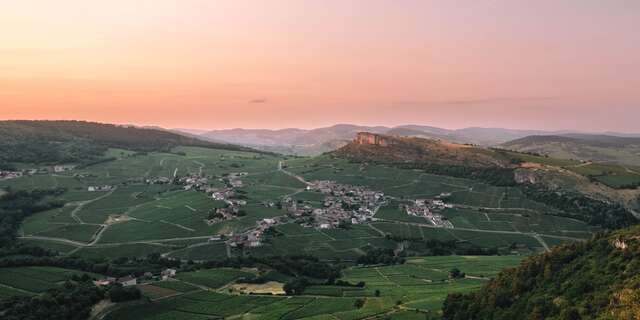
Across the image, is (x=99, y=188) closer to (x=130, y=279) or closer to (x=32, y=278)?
(x=32, y=278)

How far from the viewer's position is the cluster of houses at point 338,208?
495ft


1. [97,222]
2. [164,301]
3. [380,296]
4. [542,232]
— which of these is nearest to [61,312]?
[164,301]

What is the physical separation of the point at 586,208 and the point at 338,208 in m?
94.2

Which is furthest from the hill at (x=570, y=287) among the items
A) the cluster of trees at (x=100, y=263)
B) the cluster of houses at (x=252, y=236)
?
the cluster of houses at (x=252, y=236)

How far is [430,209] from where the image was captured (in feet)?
568

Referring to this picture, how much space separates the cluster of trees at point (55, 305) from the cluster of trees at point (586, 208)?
509 feet

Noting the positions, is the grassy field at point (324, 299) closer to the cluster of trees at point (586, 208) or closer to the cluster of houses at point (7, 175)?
the cluster of trees at point (586, 208)

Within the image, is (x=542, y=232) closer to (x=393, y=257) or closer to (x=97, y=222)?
(x=393, y=257)

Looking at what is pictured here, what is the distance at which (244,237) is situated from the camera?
131 metres

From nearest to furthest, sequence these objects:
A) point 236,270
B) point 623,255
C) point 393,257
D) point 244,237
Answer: point 623,255 < point 236,270 < point 393,257 < point 244,237

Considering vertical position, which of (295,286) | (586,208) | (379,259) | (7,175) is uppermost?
(7,175)

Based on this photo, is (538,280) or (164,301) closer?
(538,280)

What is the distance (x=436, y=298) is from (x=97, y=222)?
383 ft

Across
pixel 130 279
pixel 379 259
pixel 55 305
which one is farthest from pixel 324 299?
pixel 55 305
